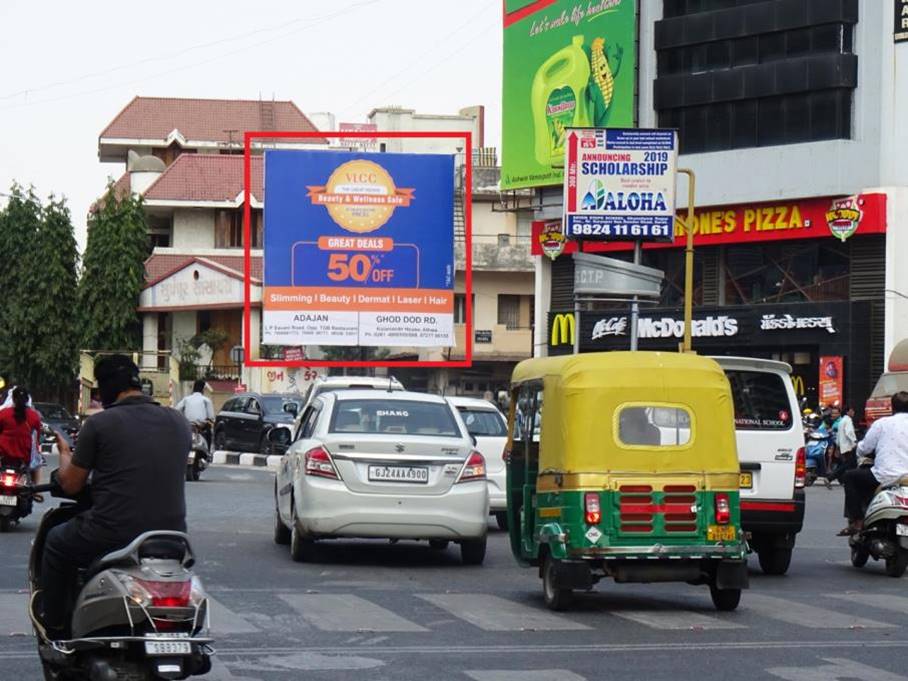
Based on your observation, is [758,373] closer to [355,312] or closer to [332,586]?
[332,586]

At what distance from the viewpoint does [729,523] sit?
1359 cm

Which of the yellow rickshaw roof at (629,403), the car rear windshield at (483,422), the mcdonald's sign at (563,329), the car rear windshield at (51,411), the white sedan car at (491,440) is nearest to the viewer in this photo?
the yellow rickshaw roof at (629,403)

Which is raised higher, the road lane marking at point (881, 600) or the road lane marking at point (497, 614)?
the road lane marking at point (497, 614)

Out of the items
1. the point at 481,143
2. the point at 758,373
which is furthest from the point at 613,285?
the point at 481,143

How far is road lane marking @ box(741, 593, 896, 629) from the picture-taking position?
12891 mm

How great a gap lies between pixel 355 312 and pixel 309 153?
3.75m

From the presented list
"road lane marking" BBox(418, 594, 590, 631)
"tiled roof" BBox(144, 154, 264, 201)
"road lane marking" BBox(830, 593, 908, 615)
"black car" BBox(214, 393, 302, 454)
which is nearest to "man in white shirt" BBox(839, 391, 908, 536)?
"road lane marking" BBox(830, 593, 908, 615)

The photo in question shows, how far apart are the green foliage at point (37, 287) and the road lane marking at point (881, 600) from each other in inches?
2275

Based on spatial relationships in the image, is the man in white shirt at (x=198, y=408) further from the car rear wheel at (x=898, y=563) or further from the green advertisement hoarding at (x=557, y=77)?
the green advertisement hoarding at (x=557, y=77)

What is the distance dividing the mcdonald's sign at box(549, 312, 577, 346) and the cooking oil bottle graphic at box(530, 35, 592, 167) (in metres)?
5.24

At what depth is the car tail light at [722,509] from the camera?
1359 cm

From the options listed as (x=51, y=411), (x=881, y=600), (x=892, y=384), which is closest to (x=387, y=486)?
(x=881, y=600)

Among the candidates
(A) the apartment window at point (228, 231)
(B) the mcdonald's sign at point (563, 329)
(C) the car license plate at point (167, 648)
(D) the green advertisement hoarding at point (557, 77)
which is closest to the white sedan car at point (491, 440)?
(C) the car license plate at point (167, 648)

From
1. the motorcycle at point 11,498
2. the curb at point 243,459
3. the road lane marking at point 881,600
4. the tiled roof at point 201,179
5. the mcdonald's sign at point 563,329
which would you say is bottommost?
the curb at point 243,459
